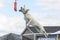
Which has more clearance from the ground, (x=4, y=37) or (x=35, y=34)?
(x=35, y=34)

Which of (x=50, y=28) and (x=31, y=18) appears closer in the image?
(x=31, y=18)

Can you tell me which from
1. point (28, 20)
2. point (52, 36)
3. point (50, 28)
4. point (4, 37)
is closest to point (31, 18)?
point (28, 20)

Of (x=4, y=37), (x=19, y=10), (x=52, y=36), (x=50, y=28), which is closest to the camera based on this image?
(x=19, y=10)

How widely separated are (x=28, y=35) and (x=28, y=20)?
551 inches

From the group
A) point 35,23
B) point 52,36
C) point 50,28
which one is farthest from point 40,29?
point 50,28

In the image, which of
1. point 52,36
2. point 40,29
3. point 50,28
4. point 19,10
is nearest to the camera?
point 19,10

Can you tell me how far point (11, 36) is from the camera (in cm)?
3136

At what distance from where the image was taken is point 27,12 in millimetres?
12969

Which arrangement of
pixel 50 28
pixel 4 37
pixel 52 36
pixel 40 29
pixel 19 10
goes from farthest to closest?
1. pixel 4 37
2. pixel 50 28
3. pixel 52 36
4. pixel 40 29
5. pixel 19 10

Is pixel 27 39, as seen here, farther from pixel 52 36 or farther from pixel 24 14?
pixel 24 14

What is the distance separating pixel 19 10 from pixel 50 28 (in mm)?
14569

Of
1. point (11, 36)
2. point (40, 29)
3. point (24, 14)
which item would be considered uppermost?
point (24, 14)

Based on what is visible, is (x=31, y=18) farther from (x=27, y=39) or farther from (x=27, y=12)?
(x=27, y=39)

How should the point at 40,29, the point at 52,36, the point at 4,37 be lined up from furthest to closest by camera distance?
the point at 4,37
the point at 52,36
the point at 40,29
